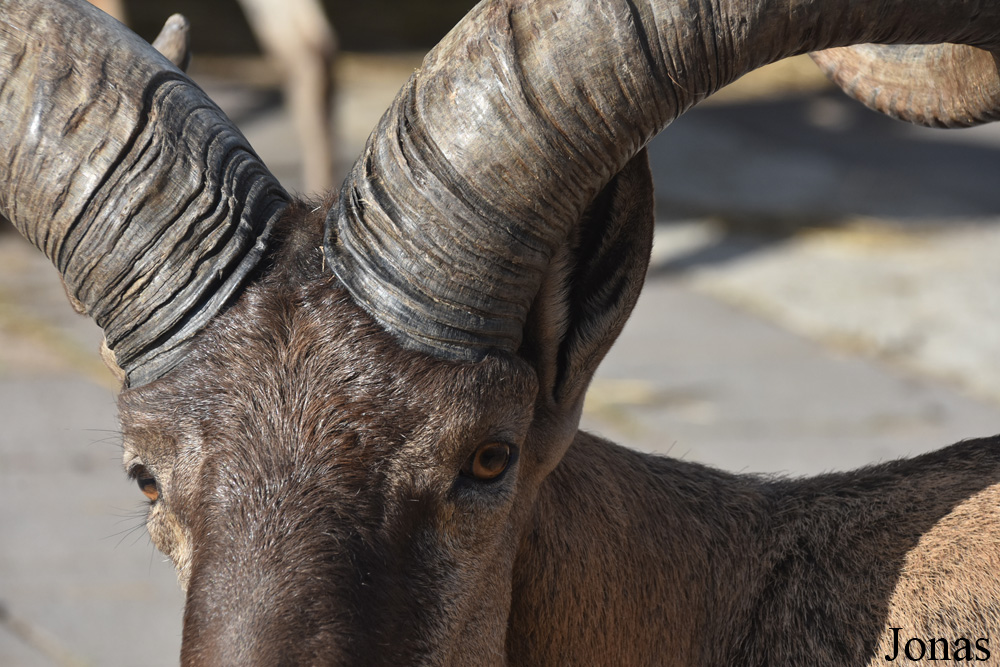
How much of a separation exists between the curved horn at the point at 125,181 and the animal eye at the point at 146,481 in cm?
23

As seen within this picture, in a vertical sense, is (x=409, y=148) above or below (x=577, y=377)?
above

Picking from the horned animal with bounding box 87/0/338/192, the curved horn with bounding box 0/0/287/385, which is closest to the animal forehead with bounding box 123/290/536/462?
the curved horn with bounding box 0/0/287/385

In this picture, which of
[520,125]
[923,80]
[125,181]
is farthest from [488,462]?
[923,80]

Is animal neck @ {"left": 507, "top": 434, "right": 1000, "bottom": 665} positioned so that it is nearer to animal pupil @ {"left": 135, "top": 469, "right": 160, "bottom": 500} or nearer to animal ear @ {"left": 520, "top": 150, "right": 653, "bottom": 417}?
animal ear @ {"left": 520, "top": 150, "right": 653, "bottom": 417}

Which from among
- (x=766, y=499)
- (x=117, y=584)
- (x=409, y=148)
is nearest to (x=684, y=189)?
(x=117, y=584)

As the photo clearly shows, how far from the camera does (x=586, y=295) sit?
9.72 feet

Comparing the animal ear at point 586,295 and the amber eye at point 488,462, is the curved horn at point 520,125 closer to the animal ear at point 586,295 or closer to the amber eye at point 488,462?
the animal ear at point 586,295

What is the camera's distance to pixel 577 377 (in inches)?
117

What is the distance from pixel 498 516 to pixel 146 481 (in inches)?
36.4

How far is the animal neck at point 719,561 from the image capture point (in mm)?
3020

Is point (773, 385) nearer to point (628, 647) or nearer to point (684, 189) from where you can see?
point (684, 189)

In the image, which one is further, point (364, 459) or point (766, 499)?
point (766, 499)

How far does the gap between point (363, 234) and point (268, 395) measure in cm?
44

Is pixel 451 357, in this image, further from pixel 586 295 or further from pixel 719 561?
pixel 719 561
